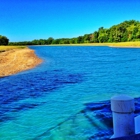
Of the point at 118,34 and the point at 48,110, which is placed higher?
the point at 118,34

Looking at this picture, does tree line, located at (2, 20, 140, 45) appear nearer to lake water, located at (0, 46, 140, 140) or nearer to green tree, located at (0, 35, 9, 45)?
green tree, located at (0, 35, 9, 45)

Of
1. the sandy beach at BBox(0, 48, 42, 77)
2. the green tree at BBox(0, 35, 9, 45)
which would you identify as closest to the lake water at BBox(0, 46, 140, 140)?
the sandy beach at BBox(0, 48, 42, 77)

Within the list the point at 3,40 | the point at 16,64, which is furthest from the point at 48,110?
the point at 3,40

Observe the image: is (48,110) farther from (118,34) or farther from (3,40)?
(3,40)

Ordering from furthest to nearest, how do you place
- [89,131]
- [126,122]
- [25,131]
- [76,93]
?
[76,93] < [25,131] < [89,131] < [126,122]

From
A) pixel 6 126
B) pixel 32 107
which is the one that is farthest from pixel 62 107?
pixel 6 126

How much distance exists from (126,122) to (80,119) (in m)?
5.76

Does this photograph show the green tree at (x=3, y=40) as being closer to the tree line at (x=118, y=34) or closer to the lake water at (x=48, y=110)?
the tree line at (x=118, y=34)

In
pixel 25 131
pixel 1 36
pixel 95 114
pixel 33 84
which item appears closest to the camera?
pixel 25 131

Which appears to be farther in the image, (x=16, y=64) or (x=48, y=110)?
(x=16, y=64)

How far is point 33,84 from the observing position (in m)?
16.7

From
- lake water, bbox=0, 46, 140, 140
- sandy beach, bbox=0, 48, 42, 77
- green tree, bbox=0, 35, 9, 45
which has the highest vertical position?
green tree, bbox=0, 35, 9, 45

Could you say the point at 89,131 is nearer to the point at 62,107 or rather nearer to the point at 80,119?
the point at 80,119

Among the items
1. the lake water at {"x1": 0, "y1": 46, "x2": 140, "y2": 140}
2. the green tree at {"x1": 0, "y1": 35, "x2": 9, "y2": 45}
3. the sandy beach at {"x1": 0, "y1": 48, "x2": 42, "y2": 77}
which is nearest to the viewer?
the lake water at {"x1": 0, "y1": 46, "x2": 140, "y2": 140}
